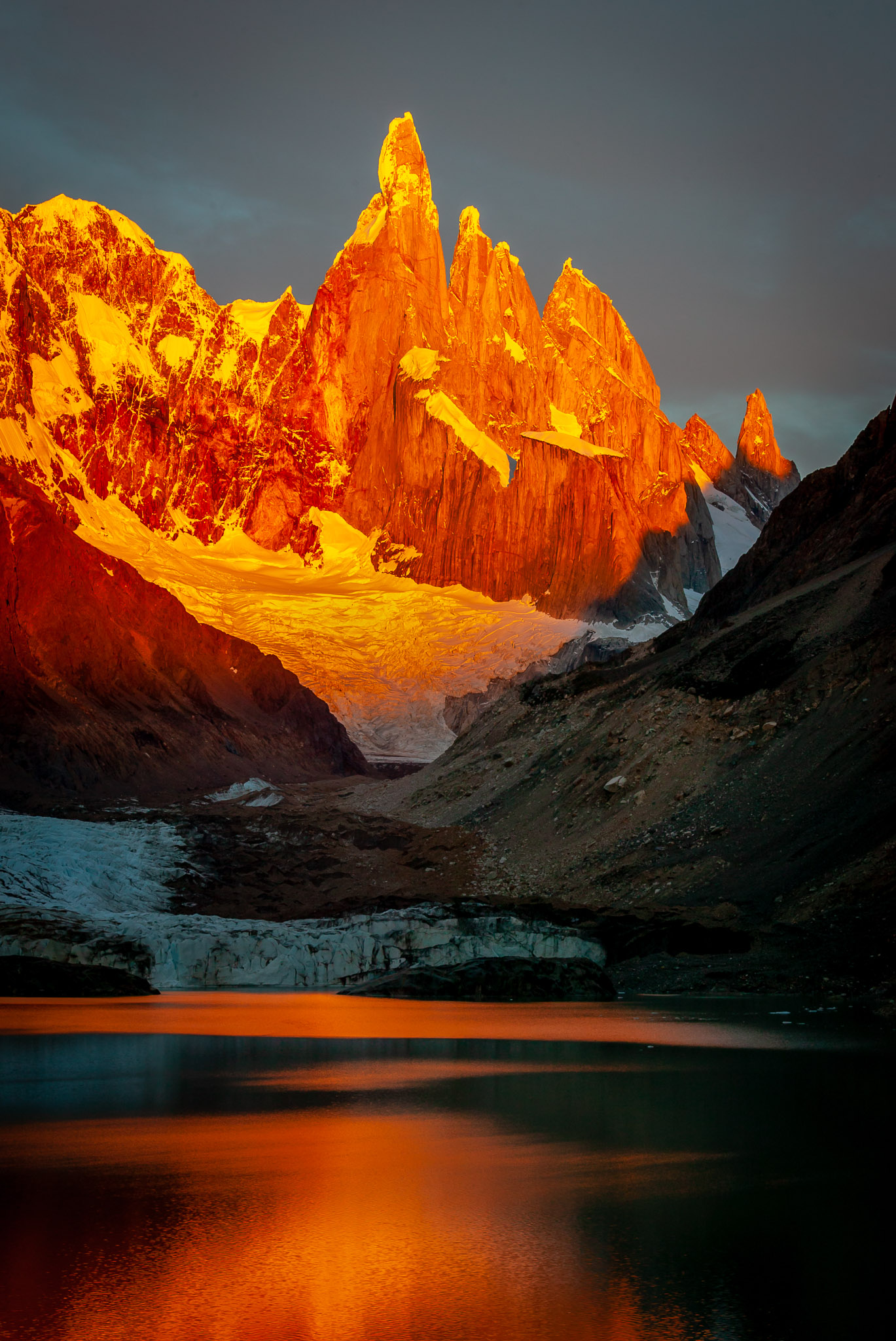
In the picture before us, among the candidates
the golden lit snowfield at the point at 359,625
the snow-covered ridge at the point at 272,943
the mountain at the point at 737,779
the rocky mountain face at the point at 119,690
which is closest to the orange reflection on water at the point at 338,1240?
the mountain at the point at 737,779

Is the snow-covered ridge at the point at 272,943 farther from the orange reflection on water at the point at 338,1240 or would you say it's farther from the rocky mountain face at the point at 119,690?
the rocky mountain face at the point at 119,690

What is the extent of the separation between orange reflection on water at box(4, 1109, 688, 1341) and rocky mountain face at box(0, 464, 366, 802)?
2889 inches

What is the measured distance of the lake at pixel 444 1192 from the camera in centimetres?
711

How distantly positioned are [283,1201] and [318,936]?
2292cm

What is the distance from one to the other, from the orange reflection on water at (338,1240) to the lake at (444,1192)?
0.03 m

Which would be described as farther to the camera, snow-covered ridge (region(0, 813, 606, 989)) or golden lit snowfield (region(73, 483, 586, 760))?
golden lit snowfield (region(73, 483, 586, 760))

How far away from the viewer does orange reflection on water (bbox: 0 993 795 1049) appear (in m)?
19.8

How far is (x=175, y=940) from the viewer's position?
103ft

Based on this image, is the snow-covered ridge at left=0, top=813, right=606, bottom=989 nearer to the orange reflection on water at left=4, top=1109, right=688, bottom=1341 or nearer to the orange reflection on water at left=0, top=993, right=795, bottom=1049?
the orange reflection on water at left=0, top=993, right=795, bottom=1049

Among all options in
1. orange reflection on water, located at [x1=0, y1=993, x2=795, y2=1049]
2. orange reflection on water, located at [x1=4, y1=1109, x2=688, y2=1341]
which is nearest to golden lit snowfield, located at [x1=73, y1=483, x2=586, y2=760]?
orange reflection on water, located at [x1=0, y1=993, x2=795, y2=1049]

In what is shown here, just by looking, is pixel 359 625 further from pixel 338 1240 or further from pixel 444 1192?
pixel 338 1240

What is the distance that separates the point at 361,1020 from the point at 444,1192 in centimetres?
1299

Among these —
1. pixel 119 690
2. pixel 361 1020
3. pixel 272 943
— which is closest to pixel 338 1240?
pixel 361 1020

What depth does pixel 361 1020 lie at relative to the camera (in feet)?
73.5
